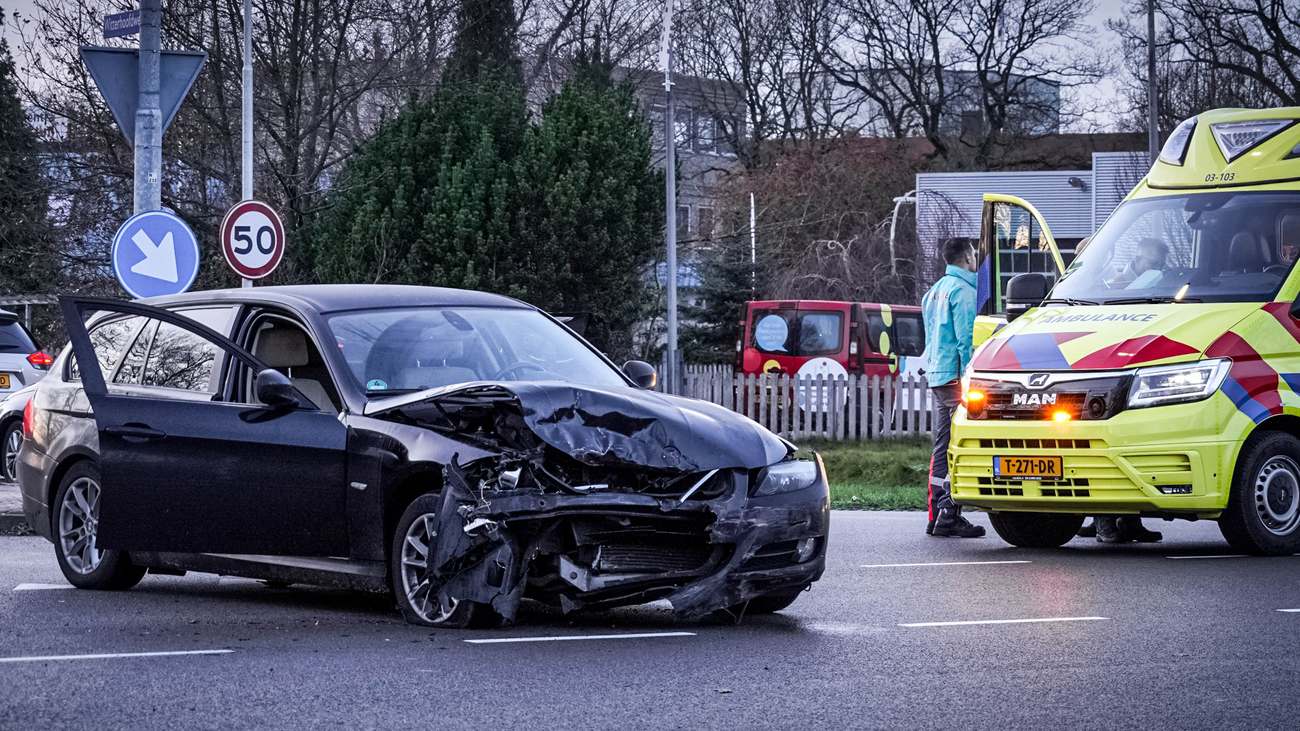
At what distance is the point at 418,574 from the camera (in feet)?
27.4

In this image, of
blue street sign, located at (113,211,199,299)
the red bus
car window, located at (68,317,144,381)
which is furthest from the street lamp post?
car window, located at (68,317,144,381)

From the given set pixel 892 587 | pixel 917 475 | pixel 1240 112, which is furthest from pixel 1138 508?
pixel 917 475

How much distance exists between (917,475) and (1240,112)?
39.2 feet

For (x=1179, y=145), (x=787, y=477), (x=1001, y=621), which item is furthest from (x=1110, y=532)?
(x=787, y=477)

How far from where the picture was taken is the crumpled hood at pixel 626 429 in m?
8.11

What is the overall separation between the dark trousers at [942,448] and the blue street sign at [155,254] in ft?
19.2

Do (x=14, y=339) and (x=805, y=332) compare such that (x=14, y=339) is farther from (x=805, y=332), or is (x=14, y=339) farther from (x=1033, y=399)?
(x=805, y=332)

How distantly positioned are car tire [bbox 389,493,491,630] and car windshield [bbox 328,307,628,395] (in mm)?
777

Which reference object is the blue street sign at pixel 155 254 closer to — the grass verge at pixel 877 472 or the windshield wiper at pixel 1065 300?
the grass verge at pixel 877 472

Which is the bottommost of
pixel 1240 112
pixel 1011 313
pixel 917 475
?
pixel 917 475

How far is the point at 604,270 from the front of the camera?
3048cm

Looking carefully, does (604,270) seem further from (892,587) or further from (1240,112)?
(892,587)

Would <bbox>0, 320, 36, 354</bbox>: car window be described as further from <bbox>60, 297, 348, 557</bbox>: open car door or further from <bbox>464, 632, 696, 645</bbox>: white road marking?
<bbox>464, 632, 696, 645</bbox>: white road marking

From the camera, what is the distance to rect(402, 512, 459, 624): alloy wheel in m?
8.23
